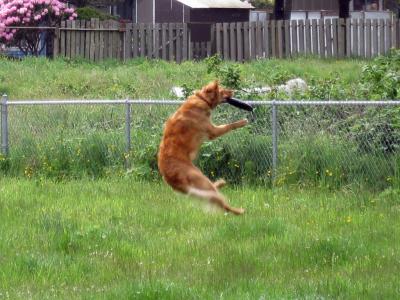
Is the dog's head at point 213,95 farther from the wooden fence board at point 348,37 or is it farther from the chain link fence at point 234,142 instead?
the wooden fence board at point 348,37

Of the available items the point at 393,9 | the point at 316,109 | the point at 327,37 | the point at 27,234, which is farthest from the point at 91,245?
the point at 393,9

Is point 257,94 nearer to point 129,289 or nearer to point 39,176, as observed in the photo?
point 39,176

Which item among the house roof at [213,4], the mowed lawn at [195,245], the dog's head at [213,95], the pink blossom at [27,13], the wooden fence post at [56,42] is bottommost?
the mowed lawn at [195,245]

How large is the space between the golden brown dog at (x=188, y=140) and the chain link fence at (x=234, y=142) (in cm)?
525

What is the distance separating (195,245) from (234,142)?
4.14 m

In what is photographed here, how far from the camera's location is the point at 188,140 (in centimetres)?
865

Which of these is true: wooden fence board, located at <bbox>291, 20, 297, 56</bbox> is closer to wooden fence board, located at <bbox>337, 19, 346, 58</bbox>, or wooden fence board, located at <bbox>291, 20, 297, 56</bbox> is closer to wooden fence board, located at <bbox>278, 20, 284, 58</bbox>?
wooden fence board, located at <bbox>278, 20, 284, 58</bbox>

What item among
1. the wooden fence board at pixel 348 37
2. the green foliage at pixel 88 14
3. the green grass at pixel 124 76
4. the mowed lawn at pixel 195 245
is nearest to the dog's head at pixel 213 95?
the mowed lawn at pixel 195 245

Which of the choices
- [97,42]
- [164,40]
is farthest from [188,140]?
[97,42]

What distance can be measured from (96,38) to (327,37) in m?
7.41

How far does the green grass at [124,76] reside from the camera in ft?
74.4

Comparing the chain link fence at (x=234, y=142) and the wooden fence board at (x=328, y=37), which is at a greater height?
the wooden fence board at (x=328, y=37)

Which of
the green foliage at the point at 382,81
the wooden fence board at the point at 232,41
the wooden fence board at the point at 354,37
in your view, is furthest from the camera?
the wooden fence board at the point at 232,41

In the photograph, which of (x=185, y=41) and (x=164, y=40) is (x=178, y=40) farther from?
(x=164, y=40)
